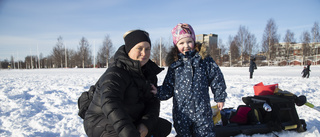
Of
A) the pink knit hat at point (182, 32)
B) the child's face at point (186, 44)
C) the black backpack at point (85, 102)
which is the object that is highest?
the pink knit hat at point (182, 32)

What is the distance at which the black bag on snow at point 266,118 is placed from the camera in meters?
2.57

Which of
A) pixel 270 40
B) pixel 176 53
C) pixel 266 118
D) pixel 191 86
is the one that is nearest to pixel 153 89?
pixel 191 86

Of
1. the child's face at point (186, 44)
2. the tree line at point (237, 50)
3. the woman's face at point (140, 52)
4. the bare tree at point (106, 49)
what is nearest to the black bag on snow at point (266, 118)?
the child's face at point (186, 44)

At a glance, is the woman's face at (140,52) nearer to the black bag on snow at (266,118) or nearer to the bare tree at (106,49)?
the black bag on snow at (266,118)

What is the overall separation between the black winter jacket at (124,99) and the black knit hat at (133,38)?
0.08 metres

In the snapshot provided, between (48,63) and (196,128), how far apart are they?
75.9m

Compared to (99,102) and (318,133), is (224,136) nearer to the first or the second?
(318,133)

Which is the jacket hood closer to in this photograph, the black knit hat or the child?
the child

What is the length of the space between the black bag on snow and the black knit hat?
5.45 ft

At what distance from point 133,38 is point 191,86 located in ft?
2.86

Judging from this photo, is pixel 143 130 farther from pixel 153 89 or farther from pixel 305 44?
pixel 305 44

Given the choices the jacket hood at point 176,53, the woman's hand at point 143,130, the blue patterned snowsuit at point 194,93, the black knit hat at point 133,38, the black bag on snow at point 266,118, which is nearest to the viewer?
the woman's hand at point 143,130

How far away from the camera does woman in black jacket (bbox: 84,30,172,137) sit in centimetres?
149

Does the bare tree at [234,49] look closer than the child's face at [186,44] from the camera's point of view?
No
